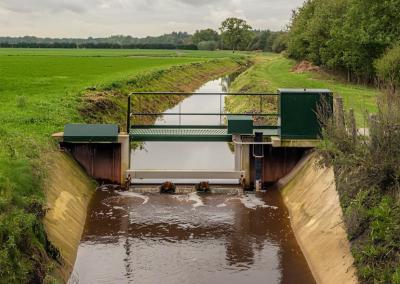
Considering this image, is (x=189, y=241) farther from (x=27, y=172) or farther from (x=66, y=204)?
(x=27, y=172)

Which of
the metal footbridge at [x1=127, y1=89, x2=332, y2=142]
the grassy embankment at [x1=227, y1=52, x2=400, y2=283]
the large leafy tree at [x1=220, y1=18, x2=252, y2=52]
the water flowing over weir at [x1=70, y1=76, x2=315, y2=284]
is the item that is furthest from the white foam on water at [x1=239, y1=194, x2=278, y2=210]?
the large leafy tree at [x1=220, y1=18, x2=252, y2=52]

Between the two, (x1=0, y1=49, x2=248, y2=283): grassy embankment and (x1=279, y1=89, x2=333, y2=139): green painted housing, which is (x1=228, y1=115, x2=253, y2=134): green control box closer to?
(x1=279, y1=89, x2=333, y2=139): green painted housing

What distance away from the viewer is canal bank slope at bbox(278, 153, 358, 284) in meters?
12.9

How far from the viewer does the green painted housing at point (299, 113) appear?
2066cm

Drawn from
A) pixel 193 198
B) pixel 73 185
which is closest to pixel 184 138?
pixel 193 198

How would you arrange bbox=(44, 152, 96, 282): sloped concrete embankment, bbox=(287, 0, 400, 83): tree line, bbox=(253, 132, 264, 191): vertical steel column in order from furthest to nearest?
bbox=(287, 0, 400, 83): tree line → bbox=(253, 132, 264, 191): vertical steel column → bbox=(44, 152, 96, 282): sloped concrete embankment

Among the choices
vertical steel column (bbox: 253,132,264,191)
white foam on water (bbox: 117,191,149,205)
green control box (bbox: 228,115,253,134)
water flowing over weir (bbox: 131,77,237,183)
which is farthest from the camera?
water flowing over weir (bbox: 131,77,237,183)

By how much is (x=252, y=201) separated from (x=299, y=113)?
3583mm

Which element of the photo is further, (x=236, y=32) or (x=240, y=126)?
(x=236, y=32)

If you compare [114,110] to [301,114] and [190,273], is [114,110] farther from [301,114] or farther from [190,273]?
[190,273]

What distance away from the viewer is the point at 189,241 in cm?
1609

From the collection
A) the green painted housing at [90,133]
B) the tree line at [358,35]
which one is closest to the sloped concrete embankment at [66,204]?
the green painted housing at [90,133]

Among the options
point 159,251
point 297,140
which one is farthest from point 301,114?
point 159,251

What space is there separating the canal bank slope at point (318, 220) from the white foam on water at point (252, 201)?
2.63ft
